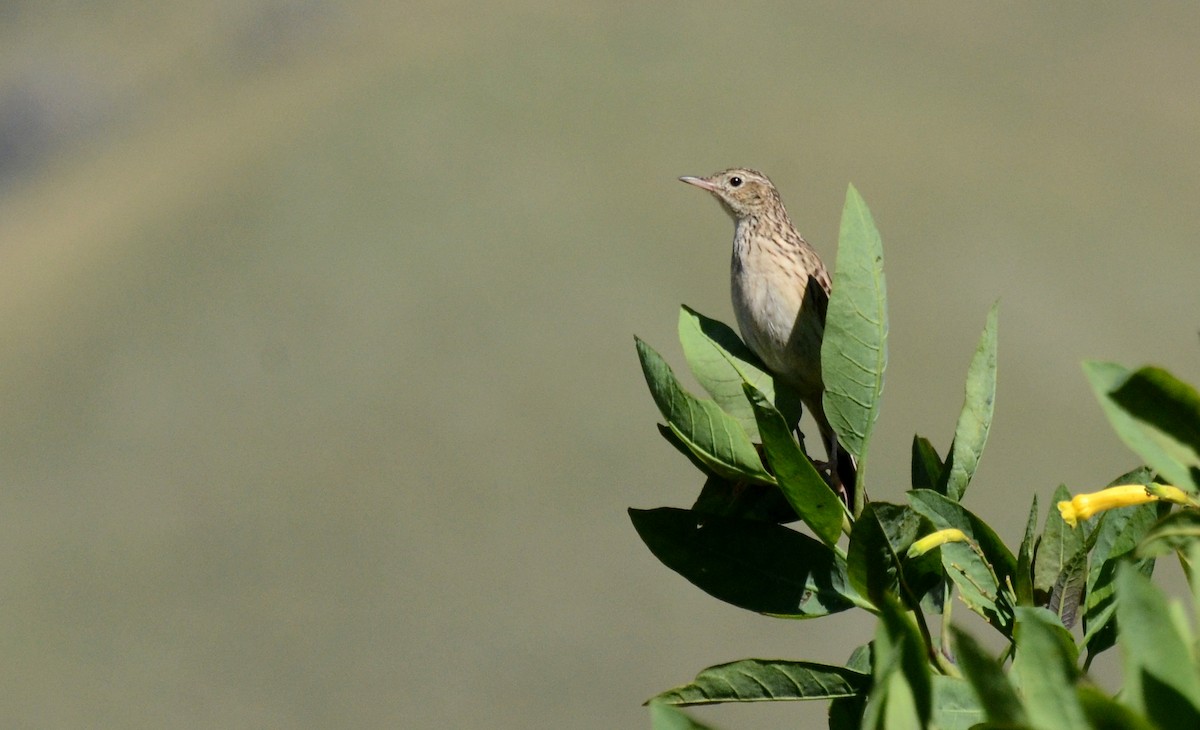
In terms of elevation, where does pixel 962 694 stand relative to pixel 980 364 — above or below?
below

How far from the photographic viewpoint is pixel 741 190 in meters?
6.32

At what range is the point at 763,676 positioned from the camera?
2197 mm

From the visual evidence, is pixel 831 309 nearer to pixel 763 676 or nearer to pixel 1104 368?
pixel 763 676

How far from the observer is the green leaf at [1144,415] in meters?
1.51

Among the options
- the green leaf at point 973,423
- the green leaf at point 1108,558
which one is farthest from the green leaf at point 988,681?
the green leaf at point 973,423

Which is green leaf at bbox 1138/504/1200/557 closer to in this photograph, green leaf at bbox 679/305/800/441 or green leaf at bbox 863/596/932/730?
green leaf at bbox 863/596/932/730

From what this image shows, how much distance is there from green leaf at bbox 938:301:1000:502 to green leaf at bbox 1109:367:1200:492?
85cm

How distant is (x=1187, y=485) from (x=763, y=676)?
0.80 meters

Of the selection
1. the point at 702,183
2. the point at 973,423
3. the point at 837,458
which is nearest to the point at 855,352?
the point at 973,423

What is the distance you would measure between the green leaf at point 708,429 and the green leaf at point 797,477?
16cm

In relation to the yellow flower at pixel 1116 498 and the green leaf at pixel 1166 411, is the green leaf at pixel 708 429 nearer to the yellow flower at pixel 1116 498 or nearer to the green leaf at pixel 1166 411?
the yellow flower at pixel 1116 498

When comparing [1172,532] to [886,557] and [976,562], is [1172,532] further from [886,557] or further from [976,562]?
[976,562]

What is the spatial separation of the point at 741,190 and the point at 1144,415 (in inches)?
191

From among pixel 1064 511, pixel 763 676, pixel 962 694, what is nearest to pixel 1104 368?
pixel 1064 511
